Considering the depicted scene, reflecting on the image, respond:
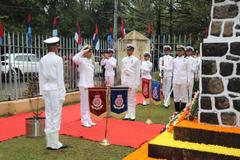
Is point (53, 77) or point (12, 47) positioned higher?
point (12, 47)

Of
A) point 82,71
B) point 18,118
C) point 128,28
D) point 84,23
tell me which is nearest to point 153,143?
point 82,71

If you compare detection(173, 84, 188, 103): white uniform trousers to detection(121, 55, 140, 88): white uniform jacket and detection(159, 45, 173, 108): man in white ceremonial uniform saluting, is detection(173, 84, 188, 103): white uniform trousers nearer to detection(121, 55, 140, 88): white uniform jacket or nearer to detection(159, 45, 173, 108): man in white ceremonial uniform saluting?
detection(159, 45, 173, 108): man in white ceremonial uniform saluting

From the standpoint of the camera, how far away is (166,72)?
39.2ft

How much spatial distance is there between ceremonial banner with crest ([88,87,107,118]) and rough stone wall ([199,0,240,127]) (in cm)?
201

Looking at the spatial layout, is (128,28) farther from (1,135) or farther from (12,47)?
(1,135)

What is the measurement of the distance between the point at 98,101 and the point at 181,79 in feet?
12.4

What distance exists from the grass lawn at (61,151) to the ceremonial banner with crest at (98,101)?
0.55 m

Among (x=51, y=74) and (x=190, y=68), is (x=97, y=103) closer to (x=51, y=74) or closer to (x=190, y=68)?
(x=51, y=74)

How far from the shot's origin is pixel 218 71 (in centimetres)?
563

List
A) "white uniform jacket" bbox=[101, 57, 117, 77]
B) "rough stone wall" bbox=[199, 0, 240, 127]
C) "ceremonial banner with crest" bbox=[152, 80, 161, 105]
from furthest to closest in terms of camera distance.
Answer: "white uniform jacket" bbox=[101, 57, 117, 77] < "ceremonial banner with crest" bbox=[152, 80, 161, 105] < "rough stone wall" bbox=[199, 0, 240, 127]

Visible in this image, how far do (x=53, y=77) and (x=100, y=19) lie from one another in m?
32.3

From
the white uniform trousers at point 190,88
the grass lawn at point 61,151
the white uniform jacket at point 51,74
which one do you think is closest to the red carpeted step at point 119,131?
the grass lawn at point 61,151

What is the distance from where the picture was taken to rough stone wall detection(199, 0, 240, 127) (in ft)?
18.1

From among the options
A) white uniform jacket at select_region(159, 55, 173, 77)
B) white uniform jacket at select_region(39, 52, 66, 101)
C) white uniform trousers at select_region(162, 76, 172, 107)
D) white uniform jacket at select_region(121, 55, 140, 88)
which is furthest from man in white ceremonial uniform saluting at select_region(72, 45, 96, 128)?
white uniform trousers at select_region(162, 76, 172, 107)
